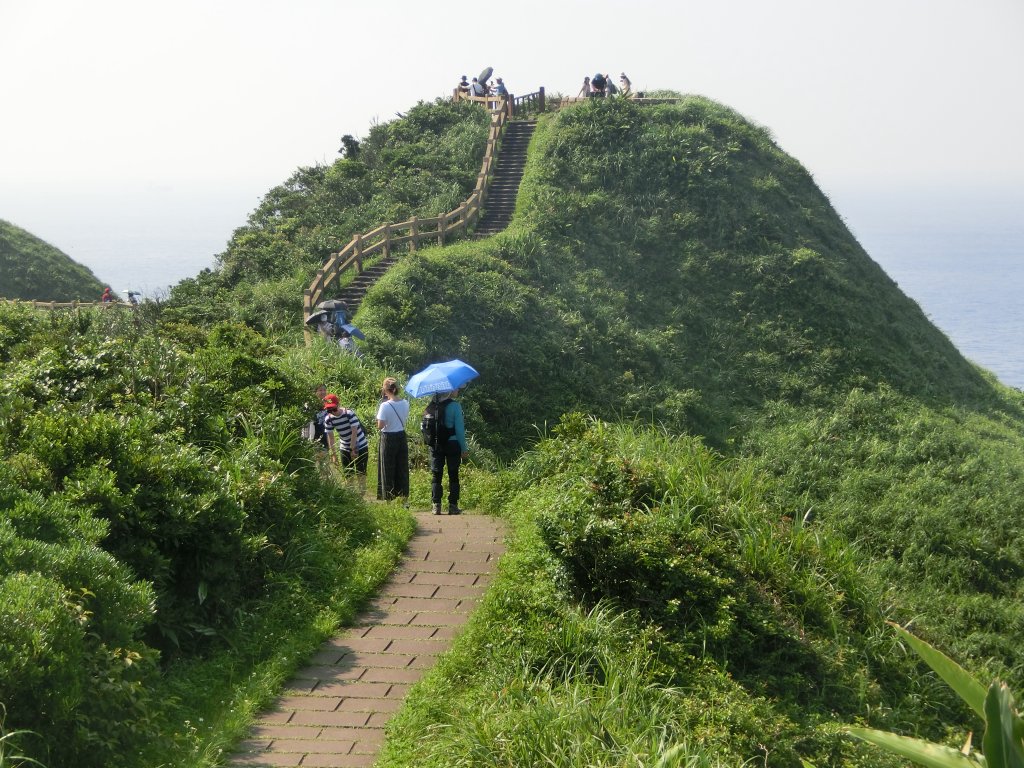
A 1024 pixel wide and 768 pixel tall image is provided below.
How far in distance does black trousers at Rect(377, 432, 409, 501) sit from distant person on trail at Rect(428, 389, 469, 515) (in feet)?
1.53

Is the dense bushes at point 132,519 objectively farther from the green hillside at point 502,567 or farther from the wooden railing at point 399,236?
the wooden railing at point 399,236

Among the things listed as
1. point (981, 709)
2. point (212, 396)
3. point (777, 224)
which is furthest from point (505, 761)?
point (777, 224)

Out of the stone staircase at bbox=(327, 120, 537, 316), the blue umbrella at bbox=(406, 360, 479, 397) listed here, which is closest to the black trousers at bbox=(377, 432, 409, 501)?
the blue umbrella at bbox=(406, 360, 479, 397)

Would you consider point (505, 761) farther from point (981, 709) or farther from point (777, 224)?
point (777, 224)

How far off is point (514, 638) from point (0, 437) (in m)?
4.55

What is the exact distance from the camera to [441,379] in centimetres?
1181

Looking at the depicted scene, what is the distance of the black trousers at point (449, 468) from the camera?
1124cm

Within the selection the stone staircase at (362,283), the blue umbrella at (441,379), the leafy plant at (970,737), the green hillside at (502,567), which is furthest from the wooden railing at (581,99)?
the leafy plant at (970,737)

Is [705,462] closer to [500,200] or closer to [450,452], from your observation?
[450,452]

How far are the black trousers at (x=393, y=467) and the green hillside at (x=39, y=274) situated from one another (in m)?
29.1

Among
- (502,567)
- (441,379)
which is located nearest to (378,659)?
(502,567)

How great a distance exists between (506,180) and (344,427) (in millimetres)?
23438

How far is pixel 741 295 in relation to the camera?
1175 inches

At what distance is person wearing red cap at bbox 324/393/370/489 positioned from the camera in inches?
489
